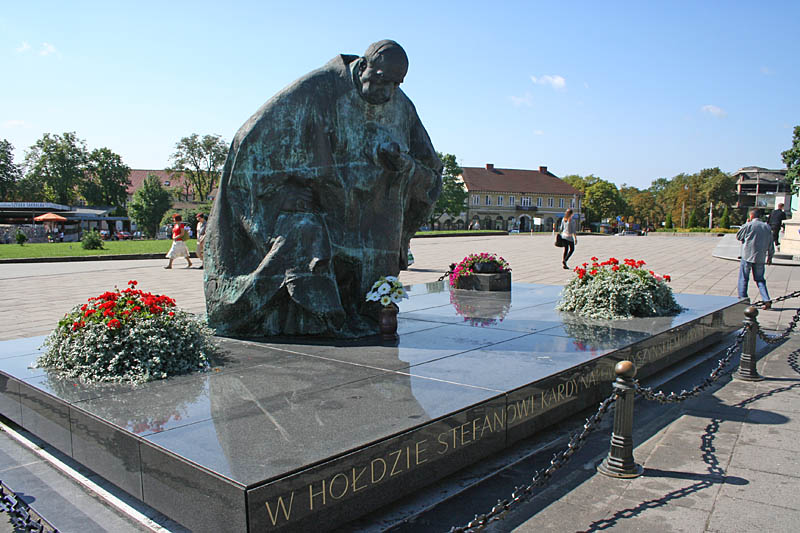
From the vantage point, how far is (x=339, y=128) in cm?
596

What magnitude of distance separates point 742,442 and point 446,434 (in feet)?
7.94

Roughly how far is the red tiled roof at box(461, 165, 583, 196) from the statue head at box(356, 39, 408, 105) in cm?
8514

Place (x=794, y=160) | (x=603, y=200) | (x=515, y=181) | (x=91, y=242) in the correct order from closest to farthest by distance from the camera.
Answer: (x=91, y=242) → (x=794, y=160) → (x=515, y=181) → (x=603, y=200)

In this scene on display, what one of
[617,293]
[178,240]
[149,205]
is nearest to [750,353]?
[617,293]

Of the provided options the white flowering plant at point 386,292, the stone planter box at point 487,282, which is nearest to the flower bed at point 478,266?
the stone planter box at point 487,282

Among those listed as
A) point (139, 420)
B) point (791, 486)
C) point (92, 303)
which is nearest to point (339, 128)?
point (92, 303)

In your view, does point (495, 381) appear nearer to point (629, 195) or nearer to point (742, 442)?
point (742, 442)

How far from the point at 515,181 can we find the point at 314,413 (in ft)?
309

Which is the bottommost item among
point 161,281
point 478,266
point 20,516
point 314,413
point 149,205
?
point 161,281

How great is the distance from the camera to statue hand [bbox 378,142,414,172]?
5953 millimetres

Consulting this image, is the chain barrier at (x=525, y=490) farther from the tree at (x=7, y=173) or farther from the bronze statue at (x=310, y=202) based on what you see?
the tree at (x=7, y=173)

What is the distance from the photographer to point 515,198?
93.4m

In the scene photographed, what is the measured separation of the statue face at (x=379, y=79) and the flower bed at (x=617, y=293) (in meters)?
3.60

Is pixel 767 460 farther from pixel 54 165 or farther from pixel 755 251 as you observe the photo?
pixel 54 165
